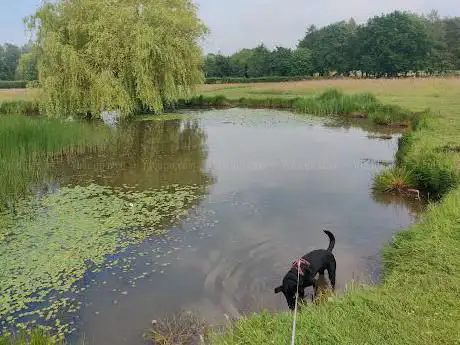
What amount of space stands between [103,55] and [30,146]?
27.9 ft

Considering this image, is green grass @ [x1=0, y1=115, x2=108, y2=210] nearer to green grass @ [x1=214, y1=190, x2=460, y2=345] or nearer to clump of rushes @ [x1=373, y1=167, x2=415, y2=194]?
green grass @ [x1=214, y1=190, x2=460, y2=345]

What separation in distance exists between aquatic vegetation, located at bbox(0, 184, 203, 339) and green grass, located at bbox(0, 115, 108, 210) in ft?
2.43

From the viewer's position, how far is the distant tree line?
2282 inches

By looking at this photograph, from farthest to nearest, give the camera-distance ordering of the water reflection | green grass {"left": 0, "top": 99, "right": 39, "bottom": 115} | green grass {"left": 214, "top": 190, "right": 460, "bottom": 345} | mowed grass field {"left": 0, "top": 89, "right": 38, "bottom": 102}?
green grass {"left": 0, "top": 99, "right": 39, "bottom": 115}
mowed grass field {"left": 0, "top": 89, "right": 38, "bottom": 102}
the water reflection
green grass {"left": 214, "top": 190, "right": 460, "bottom": 345}

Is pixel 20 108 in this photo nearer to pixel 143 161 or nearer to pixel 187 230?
pixel 143 161

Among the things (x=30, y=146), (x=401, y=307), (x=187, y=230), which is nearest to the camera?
(x=401, y=307)

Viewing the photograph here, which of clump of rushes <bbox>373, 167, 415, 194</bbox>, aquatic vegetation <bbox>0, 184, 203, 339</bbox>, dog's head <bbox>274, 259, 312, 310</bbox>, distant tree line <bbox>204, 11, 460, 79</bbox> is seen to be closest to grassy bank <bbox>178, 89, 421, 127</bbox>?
clump of rushes <bbox>373, 167, 415, 194</bbox>

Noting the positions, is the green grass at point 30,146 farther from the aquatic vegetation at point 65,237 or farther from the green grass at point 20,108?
the green grass at point 20,108

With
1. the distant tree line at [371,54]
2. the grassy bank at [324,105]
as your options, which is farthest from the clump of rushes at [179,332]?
the distant tree line at [371,54]

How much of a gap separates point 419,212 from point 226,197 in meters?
3.81

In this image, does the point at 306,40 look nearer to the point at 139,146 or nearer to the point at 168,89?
the point at 168,89

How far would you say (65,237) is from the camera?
6.88m

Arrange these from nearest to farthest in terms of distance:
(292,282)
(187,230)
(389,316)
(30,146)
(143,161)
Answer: (389,316) < (292,282) < (187,230) < (30,146) < (143,161)

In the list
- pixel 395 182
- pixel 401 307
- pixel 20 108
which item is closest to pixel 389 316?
pixel 401 307
